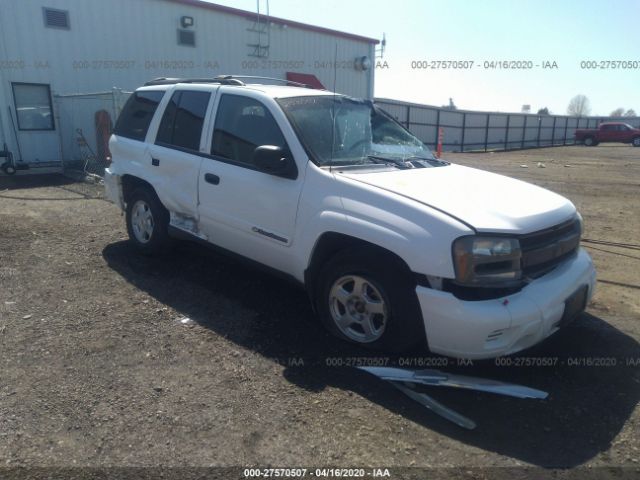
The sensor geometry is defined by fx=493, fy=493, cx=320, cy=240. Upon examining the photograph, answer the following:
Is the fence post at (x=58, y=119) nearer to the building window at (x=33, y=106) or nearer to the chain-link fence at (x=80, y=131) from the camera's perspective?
the chain-link fence at (x=80, y=131)

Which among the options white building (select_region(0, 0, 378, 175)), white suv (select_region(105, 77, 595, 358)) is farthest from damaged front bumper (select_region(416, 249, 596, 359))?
white building (select_region(0, 0, 378, 175))

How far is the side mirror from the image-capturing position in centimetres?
367

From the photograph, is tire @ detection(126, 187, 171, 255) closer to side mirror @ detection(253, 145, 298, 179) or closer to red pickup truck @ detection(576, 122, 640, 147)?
side mirror @ detection(253, 145, 298, 179)

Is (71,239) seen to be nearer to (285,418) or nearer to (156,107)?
(156,107)

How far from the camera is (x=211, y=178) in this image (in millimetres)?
4395

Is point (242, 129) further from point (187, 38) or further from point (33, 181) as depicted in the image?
point (187, 38)

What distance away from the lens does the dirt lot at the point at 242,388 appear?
260 centimetres

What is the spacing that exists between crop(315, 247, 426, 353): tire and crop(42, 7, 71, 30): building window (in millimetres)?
13132

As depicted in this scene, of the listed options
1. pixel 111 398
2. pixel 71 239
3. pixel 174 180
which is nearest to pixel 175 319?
pixel 111 398

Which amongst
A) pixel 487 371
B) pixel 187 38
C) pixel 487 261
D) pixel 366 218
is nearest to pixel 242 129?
pixel 366 218

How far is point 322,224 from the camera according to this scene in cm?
353

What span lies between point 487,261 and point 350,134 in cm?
174

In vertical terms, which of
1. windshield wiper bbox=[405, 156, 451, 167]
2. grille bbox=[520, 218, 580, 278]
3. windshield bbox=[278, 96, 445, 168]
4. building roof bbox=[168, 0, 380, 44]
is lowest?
grille bbox=[520, 218, 580, 278]

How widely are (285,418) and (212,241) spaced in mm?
2185
